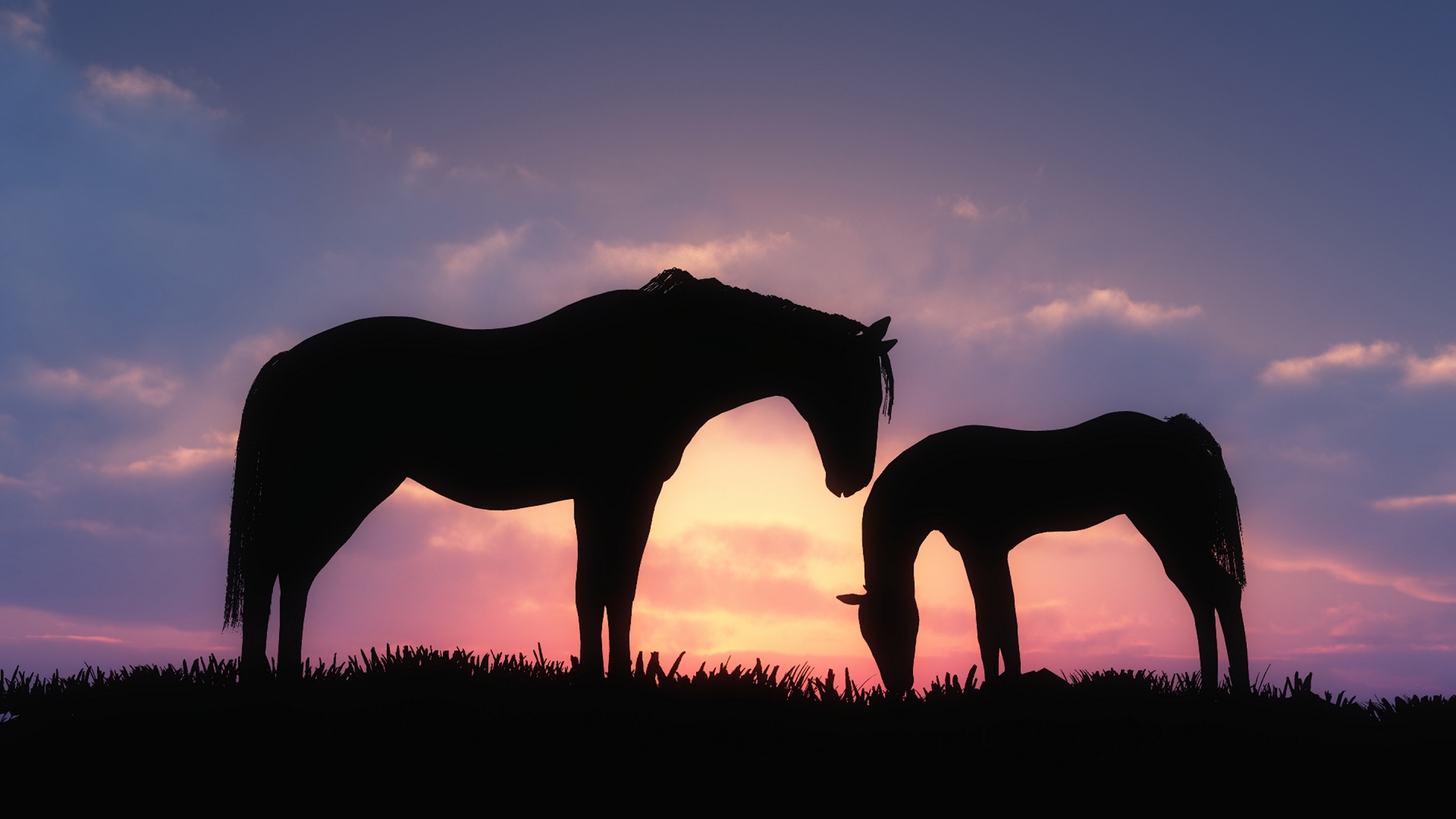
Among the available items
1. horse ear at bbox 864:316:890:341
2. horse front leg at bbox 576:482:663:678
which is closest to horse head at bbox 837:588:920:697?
horse ear at bbox 864:316:890:341

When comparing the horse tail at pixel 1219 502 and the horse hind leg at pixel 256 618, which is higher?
the horse tail at pixel 1219 502

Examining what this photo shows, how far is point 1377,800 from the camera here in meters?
6.01

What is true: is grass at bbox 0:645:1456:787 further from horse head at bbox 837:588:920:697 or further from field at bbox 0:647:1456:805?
horse head at bbox 837:588:920:697

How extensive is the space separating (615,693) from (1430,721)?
604cm

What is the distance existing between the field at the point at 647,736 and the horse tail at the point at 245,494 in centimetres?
50

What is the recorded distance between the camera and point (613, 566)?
22.4ft

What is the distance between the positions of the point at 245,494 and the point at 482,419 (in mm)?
1774

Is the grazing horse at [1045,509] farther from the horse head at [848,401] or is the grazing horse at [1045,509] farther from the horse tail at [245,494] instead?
the horse tail at [245,494]

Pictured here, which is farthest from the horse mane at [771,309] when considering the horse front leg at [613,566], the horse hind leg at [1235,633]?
the horse hind leg at [1235,633]

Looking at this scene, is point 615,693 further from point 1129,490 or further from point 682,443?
point 1129,490

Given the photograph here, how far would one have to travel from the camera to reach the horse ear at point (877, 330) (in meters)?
7.97

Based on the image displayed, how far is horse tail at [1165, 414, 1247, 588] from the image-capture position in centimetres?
987

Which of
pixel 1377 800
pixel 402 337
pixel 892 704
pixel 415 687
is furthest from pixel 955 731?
pixel 402 337

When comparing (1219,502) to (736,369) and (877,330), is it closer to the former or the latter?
(877,330)
